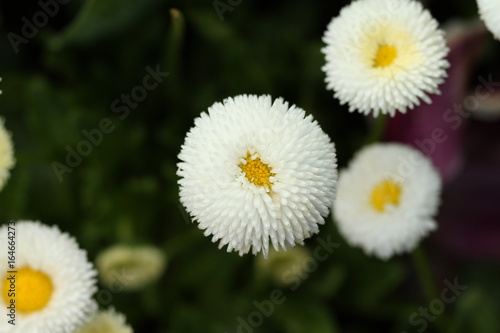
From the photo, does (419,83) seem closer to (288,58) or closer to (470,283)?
(288,58)

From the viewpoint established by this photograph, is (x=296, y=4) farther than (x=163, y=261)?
Yes

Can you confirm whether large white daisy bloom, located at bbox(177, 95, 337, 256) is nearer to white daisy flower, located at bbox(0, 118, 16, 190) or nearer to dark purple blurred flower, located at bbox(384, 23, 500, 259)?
white daisy flower, located at bbox(0, 118, 16, 190)

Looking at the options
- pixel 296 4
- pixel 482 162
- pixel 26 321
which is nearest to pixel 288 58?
pixel 296 4

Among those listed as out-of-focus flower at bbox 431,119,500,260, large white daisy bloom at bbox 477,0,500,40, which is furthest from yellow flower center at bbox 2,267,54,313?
out-of-focus flower at bbox 431,119,500,260

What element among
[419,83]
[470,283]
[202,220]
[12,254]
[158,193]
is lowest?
[470,283]

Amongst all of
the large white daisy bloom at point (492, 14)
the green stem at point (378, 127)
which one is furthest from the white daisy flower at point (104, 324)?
the large white daisy bloom at point (492, 14)

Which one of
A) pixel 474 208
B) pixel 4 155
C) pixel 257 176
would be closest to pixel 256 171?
pixel 257 176
